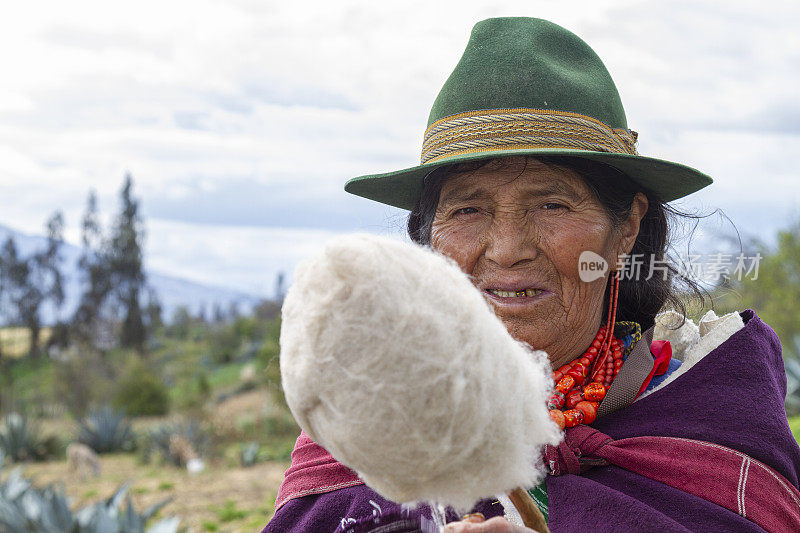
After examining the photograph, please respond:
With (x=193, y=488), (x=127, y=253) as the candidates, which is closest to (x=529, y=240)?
(x=193, y=488)

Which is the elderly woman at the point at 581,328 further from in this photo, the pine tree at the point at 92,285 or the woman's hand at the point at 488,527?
the pine tree at the point at 92,285

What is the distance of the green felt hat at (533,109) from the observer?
2000 millimetres

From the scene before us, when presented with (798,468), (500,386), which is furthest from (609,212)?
(500,386)

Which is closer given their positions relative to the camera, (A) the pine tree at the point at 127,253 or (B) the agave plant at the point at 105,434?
(B) the agave plant at the point at 105,434

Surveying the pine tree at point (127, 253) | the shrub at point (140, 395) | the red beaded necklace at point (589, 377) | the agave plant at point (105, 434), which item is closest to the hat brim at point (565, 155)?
the red beaded necklace at point (589, 377)

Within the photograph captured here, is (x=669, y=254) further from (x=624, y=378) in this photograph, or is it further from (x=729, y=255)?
(x=624, y=378)

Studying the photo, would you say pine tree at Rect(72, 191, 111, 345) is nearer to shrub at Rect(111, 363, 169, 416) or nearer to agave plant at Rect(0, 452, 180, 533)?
shrub at Rect(111, 363, 169, 416)

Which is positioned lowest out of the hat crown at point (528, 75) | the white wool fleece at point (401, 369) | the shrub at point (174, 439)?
the shrub at point (174, 439)

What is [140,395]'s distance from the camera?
803 inches

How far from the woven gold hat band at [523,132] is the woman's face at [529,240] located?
7 centimetres

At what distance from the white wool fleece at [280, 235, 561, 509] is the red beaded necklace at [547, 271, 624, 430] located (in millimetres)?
891

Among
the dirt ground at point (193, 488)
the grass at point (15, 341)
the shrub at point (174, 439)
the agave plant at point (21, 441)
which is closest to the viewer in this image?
the dirt ground at point (193, 488)

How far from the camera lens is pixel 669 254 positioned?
260 cm

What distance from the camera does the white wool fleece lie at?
3.39 feet
